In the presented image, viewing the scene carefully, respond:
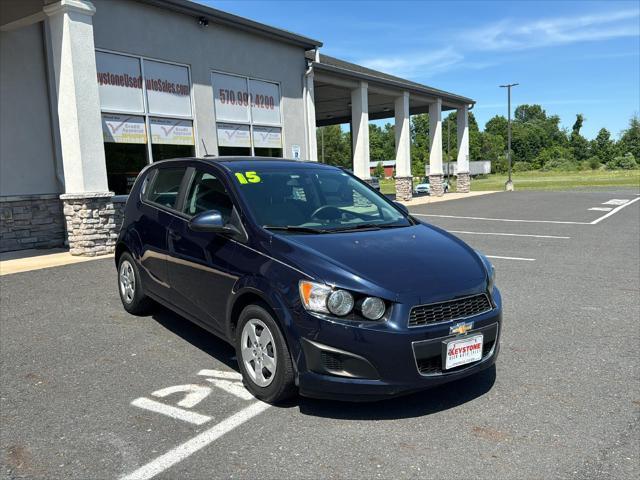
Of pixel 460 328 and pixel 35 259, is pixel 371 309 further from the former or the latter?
pixel 35 259

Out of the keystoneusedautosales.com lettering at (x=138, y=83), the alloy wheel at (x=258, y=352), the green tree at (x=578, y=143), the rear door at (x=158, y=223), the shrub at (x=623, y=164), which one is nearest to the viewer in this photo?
the alloy wheel at (x=258, y=352)

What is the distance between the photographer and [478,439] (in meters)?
3.18

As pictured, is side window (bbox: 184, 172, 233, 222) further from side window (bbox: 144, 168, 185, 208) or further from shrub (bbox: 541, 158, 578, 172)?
shrub (bbox: 541, 158, 578, 172)

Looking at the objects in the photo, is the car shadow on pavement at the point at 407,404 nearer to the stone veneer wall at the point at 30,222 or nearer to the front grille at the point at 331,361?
the front grille at the point at 331,361

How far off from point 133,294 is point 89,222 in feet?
17.1

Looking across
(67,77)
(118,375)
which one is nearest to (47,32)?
(67,77)

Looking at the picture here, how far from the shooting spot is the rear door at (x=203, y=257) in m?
Result: 4.03

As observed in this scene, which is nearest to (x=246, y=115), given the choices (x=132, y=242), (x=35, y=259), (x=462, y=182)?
(x=35, y=259)

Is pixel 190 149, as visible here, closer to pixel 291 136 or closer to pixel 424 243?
pixel 291 136

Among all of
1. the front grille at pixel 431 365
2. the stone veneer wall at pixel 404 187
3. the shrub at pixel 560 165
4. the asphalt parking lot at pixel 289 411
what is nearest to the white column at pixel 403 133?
the stone veneer wall at pixel 404 187

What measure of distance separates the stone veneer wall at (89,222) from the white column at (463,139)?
2460cm

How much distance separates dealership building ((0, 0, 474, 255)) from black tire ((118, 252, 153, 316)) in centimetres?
476

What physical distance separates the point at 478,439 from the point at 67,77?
9.86m

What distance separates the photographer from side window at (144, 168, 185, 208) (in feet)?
16.5
